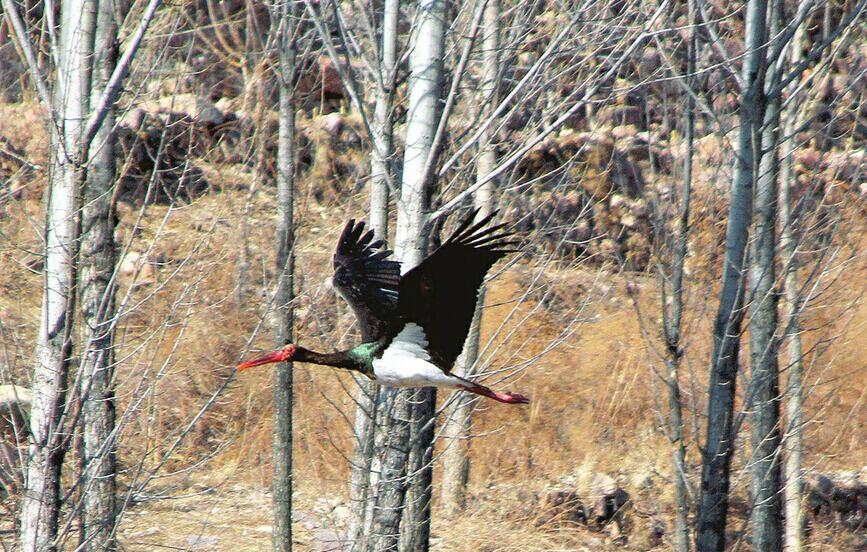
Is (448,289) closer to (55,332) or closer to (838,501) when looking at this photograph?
(55,332)

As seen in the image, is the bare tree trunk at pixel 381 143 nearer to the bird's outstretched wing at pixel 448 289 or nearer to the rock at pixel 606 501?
the bird's outstretched wing at pixel 448 289

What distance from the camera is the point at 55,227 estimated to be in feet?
16.1

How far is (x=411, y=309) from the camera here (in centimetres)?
525

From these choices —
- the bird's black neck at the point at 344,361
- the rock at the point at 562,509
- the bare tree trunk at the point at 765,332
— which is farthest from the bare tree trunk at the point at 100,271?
the rock at the point at 562,509

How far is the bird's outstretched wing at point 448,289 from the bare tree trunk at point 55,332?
4.94 feet

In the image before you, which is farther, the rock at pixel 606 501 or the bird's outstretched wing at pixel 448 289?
the rock at pixel 606 501

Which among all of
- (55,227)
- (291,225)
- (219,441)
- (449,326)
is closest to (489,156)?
(291,225)

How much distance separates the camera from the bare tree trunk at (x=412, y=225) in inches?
231

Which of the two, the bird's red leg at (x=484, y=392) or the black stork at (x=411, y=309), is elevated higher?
the black stork at (x=411, y=309)

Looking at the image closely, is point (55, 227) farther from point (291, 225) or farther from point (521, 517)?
point (521, 517)

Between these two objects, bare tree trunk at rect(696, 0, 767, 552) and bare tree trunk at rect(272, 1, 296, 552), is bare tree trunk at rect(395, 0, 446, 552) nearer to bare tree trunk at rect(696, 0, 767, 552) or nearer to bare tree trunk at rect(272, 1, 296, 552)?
bare tree trunk at rect(696, 0, 767, 552)

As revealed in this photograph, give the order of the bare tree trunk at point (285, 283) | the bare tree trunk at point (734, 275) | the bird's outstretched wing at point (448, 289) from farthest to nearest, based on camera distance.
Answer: the bare tree trunk at point (285, 283)
the bare tree trunk at point (734, 275)
the bird's outstretched wing at point (448, 289)

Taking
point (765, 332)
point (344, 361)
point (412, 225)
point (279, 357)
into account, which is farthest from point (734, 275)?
point (279, 357)

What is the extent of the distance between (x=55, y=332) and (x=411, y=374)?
1.66 m
